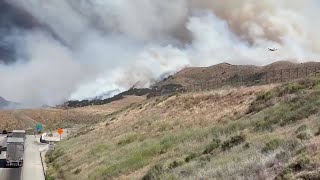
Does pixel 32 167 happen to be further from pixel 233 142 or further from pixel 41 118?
pixel 41 118

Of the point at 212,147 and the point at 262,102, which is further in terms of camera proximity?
the point at 262,102

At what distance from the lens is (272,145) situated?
1469cm

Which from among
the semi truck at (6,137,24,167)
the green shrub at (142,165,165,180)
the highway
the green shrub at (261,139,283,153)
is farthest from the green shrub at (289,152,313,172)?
the semi truck at (6,137,24,167)

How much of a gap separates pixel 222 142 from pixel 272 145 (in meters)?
6.24

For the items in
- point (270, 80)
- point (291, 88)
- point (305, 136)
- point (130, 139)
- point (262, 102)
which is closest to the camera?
point (305, 136)

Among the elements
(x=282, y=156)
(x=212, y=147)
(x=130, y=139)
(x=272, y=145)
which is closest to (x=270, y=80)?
(x=130, y=139)

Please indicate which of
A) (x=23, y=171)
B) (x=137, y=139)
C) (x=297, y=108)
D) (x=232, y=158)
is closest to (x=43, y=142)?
(x=23, y=171)

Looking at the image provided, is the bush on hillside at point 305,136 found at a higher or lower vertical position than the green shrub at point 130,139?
higher

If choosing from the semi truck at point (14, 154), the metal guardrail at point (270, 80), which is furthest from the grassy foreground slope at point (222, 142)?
the metal guardrail at point (270, 80)

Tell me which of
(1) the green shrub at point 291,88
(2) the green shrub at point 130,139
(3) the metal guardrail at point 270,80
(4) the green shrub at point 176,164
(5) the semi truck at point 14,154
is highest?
(3) the metal guardrail at point 270,80

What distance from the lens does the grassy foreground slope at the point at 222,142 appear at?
476 inches

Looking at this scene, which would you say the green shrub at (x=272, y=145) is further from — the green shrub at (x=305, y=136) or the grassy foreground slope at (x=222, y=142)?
the green shrub at (x=305, y=136)

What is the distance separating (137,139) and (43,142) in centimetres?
4409

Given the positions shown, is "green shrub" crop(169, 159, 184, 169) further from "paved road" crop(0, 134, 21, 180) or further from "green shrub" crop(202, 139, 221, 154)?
"paved road" crop(0, 134, 21, 180)
